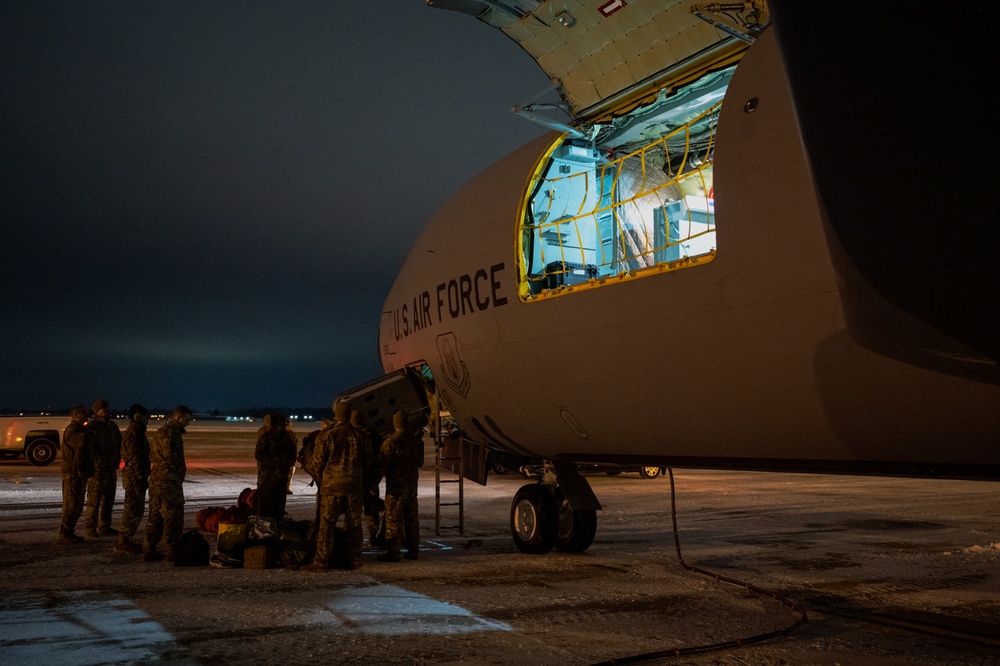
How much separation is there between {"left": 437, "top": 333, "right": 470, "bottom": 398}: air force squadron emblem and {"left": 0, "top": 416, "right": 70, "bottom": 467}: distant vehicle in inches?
797

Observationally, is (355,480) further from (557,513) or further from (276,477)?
(557,513)

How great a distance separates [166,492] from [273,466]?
51.9 inches

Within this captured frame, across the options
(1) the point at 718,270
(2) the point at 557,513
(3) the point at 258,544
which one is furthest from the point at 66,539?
(1) the point at 718,270

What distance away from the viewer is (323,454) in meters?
9.03

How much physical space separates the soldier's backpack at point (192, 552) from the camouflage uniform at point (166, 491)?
19 centimetres

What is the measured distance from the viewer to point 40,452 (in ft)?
87.8

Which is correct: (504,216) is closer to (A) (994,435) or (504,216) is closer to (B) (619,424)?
(B) (619,424)

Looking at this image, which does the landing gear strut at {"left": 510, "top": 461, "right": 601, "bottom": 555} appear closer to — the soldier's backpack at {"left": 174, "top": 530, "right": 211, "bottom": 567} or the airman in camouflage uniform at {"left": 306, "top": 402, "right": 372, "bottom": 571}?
the airman in camouflage uniform at {"left": 306, "top": 402, "right": 372, "bottom": 571}

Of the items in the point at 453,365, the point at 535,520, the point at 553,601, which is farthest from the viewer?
the point at 453,365

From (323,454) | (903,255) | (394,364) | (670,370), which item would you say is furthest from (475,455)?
(903,255)

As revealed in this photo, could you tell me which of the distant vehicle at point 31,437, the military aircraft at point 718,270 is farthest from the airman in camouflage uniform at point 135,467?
the distant vehicle at point 31,437

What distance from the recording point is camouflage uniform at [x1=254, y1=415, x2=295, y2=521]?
1053 cm

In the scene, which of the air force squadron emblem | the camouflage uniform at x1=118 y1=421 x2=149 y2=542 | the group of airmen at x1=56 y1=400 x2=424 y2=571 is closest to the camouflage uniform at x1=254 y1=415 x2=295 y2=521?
the group of airmen at x1=56 y1=400 x2=424 y2=571

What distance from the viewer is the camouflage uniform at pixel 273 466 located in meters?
10.5
